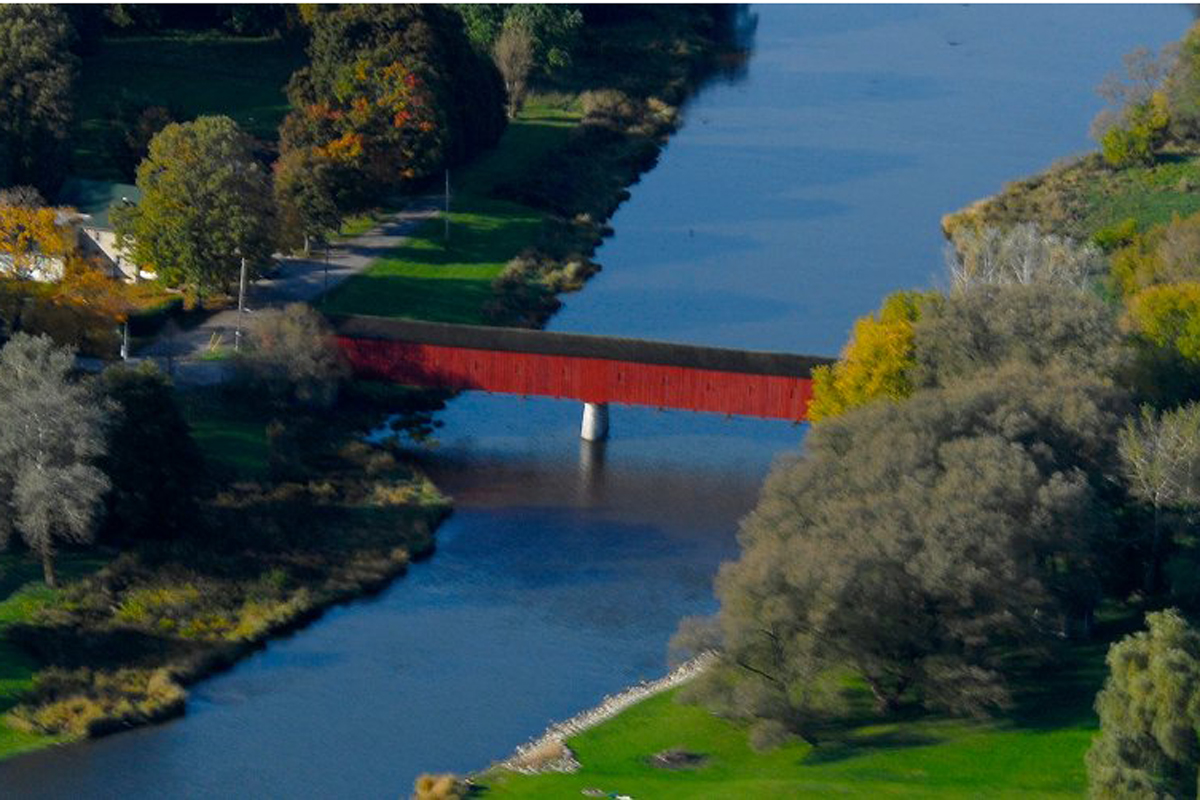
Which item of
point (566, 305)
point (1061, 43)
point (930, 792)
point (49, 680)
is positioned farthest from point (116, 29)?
point (930, 792)

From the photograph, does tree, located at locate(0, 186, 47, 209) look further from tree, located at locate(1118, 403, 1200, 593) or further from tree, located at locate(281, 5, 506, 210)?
tree, located at locate(1118, 403, 1200, 593)

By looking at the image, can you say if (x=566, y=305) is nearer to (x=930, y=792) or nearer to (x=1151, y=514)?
(x=1151, y=514)

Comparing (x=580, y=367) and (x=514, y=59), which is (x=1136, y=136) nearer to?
(x=514, y=59)

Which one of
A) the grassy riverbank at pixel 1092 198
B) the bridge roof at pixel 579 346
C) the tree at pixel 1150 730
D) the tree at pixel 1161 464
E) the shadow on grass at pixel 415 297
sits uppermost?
the grassy riverbank at pixel 1092 198

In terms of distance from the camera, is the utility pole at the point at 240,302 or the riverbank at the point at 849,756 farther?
the utility pole at the point at 240,302

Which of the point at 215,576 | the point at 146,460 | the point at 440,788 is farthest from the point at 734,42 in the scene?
the point at 440,788

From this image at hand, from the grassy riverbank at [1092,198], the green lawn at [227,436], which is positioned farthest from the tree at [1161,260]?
the green lawn at [227,436]

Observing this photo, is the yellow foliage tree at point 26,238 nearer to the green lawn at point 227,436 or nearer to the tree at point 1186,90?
the green lawn at point 227,436
